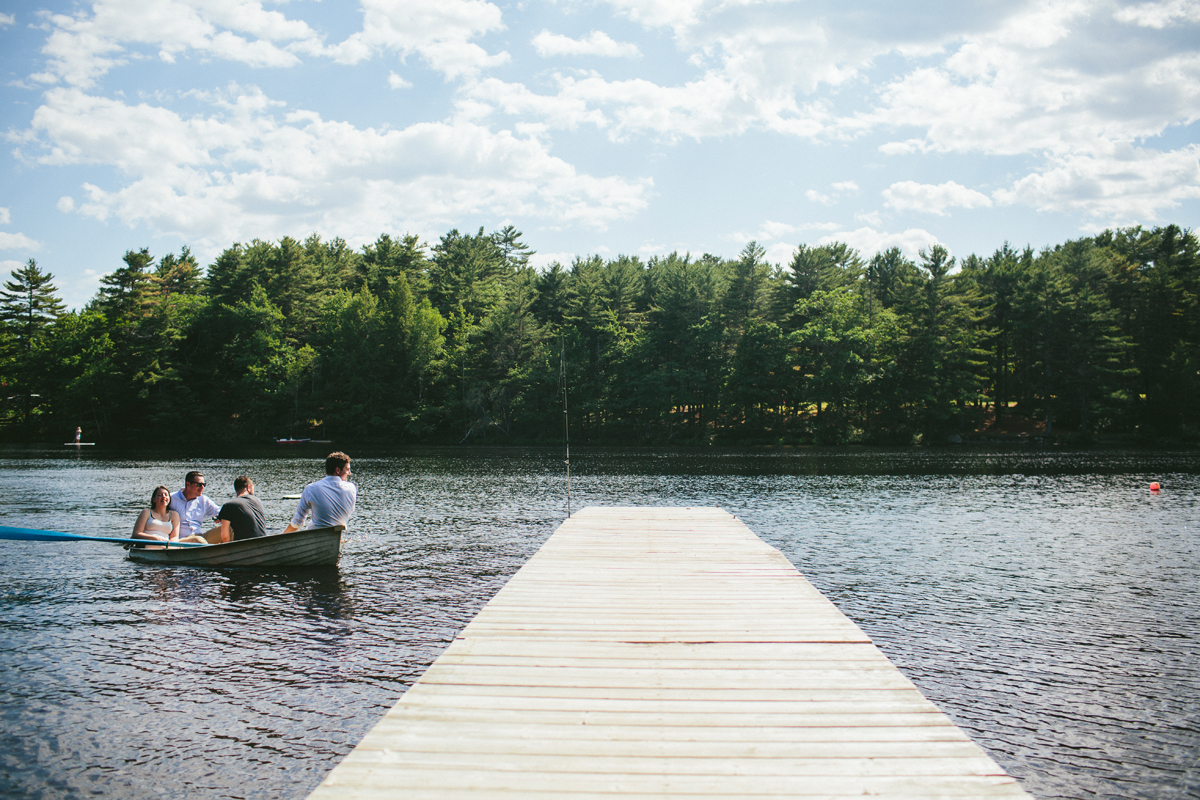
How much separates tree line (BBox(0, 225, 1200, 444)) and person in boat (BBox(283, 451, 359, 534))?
180ft

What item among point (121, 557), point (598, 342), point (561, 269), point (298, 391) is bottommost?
point (121, 557)

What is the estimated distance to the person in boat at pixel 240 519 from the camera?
13.5 metres

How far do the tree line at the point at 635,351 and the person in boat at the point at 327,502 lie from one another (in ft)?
180

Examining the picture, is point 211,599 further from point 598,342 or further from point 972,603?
point 598,342

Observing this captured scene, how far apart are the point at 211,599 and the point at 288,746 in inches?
242

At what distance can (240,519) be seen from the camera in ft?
44.3

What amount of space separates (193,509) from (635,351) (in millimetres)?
56382

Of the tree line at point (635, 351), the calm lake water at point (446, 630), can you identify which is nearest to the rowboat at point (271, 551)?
the calm lake water at point (446, 630)

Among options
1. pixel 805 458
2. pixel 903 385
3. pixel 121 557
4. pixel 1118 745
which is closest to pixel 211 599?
pixel 121 557

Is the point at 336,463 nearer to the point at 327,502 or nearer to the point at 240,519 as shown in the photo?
the point at 327,502

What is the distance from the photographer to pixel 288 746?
20.7 feet

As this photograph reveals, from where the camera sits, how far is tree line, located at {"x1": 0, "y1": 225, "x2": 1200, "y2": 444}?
62750mm

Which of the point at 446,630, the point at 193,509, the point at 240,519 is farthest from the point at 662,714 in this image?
the point at 193,509

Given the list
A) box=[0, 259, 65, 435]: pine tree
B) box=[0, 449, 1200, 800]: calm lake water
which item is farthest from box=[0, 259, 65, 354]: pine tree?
box=[0, 449, 1200, 800]: calm lake water
